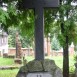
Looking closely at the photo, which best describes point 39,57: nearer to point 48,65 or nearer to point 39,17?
point 48,65

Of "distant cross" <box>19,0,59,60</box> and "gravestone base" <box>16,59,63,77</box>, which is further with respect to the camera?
"distant cross" <box>19,0,59,60</box>

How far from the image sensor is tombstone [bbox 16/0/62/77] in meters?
6.44

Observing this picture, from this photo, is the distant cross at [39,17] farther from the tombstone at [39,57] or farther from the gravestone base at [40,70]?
the gravestone base at [40,70]

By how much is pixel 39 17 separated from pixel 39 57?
81 cm

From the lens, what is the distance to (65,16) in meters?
7.18

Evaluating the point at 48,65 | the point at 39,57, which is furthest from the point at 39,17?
the point at 48,65

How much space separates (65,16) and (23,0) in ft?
3.35

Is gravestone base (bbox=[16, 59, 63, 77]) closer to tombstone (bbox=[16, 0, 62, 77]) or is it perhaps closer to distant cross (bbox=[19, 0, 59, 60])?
tombstone (bbox=[16, 0, 62, 77])

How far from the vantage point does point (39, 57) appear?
6570 mm

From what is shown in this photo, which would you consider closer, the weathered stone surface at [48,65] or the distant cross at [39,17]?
the weathered stone surface at [48,65]

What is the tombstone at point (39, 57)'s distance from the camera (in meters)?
6.44

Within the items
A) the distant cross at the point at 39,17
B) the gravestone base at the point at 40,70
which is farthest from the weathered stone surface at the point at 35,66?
the distant cross at the point at 39,17

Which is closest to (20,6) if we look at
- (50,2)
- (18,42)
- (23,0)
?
(23,0)

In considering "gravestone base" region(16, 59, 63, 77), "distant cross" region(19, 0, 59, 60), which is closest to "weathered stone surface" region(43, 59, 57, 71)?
"gravestone base" region(16, 59, 63, 77)
